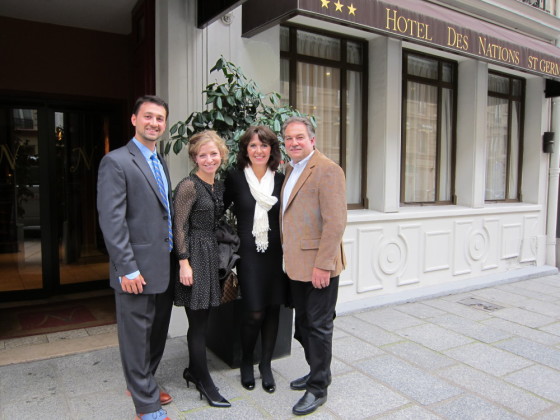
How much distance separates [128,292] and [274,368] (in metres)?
1.52

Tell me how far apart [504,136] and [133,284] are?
7.04 m

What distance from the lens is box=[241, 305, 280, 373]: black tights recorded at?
3221 millimetres

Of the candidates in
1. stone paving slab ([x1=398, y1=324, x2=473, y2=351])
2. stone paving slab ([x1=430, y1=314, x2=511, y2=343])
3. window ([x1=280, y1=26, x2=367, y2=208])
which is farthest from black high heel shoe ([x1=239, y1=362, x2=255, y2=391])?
window ([x1=280, y1=26, x2=367, y2=208])

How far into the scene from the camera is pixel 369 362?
151 inches

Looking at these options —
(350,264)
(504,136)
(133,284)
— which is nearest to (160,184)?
(133,284)

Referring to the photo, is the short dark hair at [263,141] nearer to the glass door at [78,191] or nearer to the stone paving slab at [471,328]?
the stone paving slab at [471,328]

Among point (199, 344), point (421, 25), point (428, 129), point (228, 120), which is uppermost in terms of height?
point (421, 25)

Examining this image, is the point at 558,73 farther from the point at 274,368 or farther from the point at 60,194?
the point at 60,194

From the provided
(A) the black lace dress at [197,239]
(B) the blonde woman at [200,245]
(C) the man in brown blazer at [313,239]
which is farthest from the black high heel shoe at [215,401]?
(A) the black lace dress at [197,239]

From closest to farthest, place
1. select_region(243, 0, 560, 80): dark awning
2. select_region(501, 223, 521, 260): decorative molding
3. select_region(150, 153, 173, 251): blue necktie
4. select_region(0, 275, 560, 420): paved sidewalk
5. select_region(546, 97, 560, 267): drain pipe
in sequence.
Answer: select_region(150, 153, 173, 251): blue necktie < select_region(0, 275, 560, 420): paved sidewalk < select_region(243, 0, 560, 80): dark awning < select_region(501, 223, 521, 260): decorative molding < select_region(546, 97, 560, 267): drain pipe

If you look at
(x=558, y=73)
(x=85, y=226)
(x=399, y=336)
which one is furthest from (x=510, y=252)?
(x=85, y=226)

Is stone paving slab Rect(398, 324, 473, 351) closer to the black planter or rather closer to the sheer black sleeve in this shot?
the black planter

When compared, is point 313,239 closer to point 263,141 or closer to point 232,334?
point 263,141

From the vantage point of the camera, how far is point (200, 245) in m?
2.98
